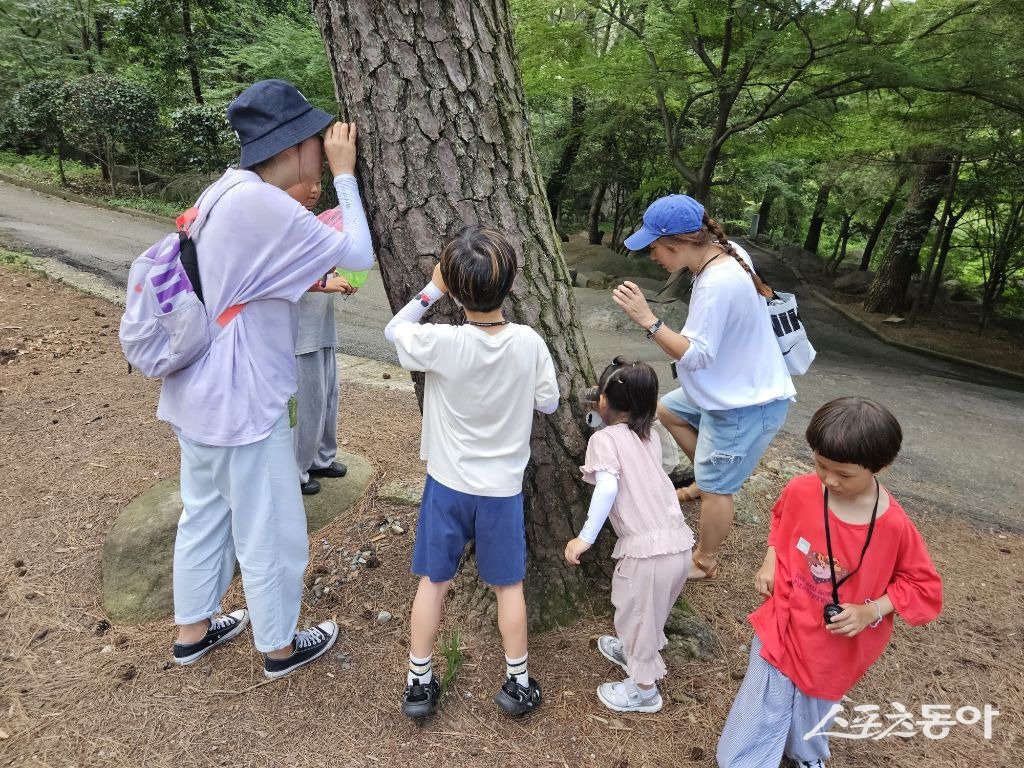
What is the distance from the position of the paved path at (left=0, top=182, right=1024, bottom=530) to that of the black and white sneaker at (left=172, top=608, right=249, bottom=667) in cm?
412

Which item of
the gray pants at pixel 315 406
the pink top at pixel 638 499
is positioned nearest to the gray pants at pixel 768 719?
the pink top at pixel 638 499

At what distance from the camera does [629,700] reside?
89.0 inches

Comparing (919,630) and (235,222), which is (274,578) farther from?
(919,630)

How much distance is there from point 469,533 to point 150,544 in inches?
70.9

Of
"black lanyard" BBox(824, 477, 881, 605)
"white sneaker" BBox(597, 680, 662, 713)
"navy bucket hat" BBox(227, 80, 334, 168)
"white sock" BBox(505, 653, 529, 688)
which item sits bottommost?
"white sneaker" BBox(597, 680, 662, 713)

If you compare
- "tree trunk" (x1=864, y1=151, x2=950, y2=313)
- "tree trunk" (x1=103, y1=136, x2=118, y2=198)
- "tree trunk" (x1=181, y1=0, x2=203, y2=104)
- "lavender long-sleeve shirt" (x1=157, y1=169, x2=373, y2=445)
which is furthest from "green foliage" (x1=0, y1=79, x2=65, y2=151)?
"tree trunk" (x1=864, y1=151, x2=950, y2=313)

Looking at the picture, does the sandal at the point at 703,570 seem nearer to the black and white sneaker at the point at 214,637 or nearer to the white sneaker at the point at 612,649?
the white sneaker at the point at 612,649

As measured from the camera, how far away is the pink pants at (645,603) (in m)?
2.15

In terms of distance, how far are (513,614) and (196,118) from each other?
15138 millimetres

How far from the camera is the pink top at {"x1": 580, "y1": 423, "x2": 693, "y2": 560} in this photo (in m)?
2.13

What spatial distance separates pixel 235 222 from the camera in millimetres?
1853

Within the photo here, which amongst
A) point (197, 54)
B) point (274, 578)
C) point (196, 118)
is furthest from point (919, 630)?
point (197, 54)

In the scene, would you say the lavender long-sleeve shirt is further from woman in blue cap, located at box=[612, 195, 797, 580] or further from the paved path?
the paved path

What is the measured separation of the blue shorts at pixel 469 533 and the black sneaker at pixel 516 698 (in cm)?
37
